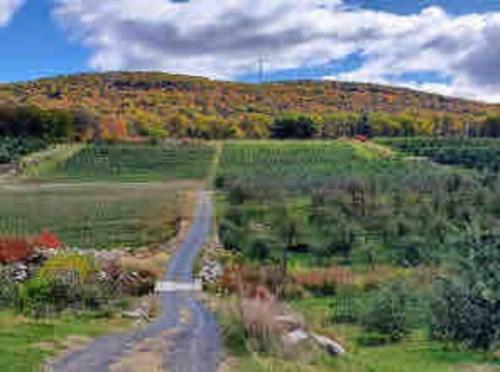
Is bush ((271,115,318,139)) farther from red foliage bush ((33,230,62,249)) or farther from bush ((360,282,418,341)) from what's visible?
bush ((360,282,418,341))

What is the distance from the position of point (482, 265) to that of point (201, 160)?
84536 millimetres

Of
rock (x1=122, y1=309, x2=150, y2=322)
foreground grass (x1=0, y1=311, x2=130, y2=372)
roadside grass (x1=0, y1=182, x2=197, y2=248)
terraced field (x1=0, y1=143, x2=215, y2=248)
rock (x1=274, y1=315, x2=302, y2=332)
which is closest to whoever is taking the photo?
foreground grass (x1=0, y1=311, x2=130, y2=372)

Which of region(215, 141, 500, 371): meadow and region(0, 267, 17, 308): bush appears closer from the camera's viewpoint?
region(215, 141, 500, 371): meadow

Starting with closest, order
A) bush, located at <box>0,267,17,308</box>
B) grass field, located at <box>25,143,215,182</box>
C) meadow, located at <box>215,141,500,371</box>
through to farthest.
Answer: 1. meadow, located at <box>215,141,500,371</box>
2. bush, located at <box>0,267,17,308</box>
3. grass field, located at <box>25,143,215,182</box>

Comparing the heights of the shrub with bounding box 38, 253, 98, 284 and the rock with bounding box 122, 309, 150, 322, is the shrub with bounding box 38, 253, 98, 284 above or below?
above

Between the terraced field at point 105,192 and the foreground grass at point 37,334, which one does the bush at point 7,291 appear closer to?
the foreground grass at point 37,334

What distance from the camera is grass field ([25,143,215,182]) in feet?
323

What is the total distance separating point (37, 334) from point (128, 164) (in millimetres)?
85588

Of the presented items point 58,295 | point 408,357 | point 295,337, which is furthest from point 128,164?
point 295,337

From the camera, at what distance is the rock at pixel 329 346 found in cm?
2266

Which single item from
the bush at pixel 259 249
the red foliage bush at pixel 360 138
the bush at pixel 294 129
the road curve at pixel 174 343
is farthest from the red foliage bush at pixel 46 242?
the bush at pixel 294 129

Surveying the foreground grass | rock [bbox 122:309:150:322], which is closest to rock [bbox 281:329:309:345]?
the foreground grass

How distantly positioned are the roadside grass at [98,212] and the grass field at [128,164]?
6400mm

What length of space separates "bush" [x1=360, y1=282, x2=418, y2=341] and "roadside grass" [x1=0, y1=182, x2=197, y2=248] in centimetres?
2636
